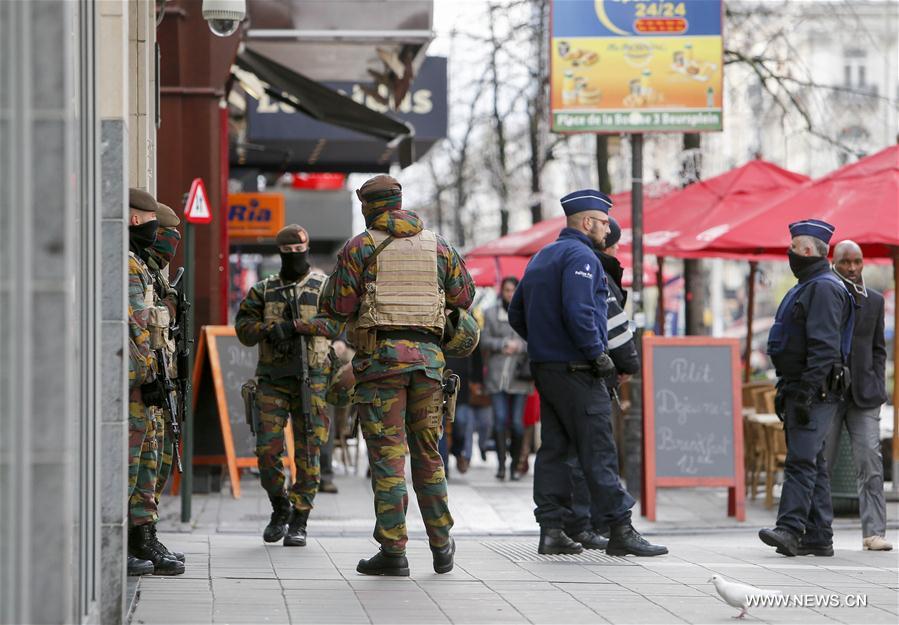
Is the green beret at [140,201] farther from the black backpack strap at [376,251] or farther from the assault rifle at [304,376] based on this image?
the assault rifle at [304,376]

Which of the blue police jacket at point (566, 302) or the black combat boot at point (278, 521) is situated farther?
the black combat boot at point (278, 521)

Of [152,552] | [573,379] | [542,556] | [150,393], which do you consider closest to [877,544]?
[542,556]

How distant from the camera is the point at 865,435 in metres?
9.55

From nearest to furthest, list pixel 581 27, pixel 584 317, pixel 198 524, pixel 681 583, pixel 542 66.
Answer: pixel 681 583 < pixel 584 317 < pixel 198 524 < pixel 581 27 < pixel 542 66

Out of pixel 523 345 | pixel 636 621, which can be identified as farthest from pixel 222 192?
pixel 636 621

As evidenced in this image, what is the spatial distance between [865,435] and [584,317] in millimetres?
2133

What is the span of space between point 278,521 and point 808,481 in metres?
3.09

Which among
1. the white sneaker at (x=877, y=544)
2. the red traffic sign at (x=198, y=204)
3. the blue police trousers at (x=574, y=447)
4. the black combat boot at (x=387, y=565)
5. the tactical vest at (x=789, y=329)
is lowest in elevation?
the white sneaker at (x=877, y=544)

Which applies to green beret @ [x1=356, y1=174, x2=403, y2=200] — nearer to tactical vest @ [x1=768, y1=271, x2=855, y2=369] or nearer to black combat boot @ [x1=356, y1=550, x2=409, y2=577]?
black combat boot @ [x1=356, y1=550, x2=409, y2=577]

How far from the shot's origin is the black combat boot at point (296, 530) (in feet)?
29.8

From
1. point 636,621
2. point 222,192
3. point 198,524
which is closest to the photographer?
point 636,621

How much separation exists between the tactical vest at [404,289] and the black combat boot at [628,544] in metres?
1.79

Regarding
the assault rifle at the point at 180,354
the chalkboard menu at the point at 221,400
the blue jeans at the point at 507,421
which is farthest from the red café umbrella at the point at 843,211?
the assault rifle at the point at 180,354

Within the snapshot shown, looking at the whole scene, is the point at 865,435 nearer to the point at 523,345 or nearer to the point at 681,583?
the point at 681,583
